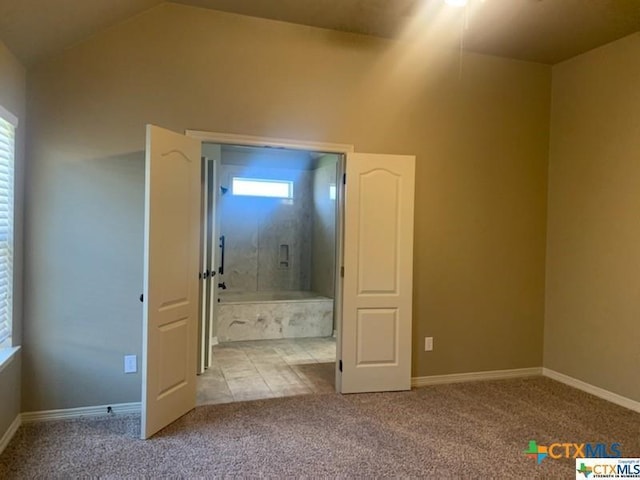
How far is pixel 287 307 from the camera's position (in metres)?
5.79

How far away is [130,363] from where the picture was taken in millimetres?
3264

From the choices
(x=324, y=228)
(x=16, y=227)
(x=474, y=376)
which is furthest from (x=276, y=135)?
(x=324, y=228)

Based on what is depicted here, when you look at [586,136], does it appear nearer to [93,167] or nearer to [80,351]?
[93,167]

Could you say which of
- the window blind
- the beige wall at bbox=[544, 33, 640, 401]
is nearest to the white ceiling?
the beige wall at bbox=[544, 33, 640, 401]

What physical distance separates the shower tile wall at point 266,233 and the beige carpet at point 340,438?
3449mm

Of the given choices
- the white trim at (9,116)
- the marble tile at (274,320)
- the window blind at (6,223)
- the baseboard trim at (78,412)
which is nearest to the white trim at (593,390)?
the marble tile at (274,320)

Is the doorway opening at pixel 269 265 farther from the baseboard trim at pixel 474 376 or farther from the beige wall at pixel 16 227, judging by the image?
the beige wall at pixel 16 227

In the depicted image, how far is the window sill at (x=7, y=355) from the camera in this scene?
264cm

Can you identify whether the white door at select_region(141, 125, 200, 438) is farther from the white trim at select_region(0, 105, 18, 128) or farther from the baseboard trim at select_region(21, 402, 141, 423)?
the white trim at select_region(0, 105, 18, 128)

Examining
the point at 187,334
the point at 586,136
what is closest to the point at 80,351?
the point at 187,334

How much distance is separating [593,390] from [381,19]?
354 cm

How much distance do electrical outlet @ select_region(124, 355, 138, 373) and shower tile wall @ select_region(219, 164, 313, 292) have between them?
11.3 feet

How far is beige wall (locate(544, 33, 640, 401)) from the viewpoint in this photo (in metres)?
3.58

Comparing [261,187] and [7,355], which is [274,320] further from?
[7,355]
